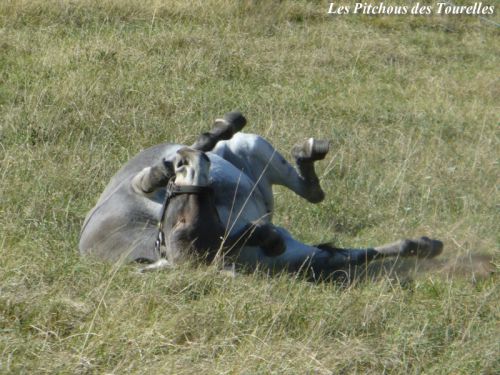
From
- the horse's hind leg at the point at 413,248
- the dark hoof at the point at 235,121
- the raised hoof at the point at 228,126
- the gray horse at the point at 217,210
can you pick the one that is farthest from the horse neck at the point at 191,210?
the dark hoof at the point at 235,121

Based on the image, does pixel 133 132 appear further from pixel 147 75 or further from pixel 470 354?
pixel 470 354

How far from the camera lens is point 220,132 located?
6.99 metres

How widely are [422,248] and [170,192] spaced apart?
5.06 ft

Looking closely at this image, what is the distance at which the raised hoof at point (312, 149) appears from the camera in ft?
23.0

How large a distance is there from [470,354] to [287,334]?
2.73 feet

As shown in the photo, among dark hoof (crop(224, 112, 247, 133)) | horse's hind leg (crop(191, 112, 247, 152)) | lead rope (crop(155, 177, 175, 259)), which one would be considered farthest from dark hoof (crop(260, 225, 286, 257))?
dark hoof (crop(224, 112, 247, 133))

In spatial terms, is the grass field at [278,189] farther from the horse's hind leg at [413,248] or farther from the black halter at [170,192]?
the black halter at [170,192]

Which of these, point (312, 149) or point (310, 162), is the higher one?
point (312, 149)

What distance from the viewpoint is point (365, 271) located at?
231 inches

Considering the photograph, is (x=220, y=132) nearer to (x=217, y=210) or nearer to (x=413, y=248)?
(x=217, y=210)

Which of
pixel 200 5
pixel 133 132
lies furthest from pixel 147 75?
pixel 200 5

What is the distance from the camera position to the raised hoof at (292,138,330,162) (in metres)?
7.01

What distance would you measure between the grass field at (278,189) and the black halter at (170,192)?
235mm

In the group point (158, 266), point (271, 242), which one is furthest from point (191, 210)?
point (271, 242)
